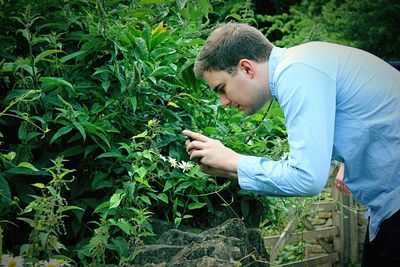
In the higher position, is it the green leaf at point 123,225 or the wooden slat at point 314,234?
the green leaf at point 123,225

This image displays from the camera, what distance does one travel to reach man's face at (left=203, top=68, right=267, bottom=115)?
271 cm

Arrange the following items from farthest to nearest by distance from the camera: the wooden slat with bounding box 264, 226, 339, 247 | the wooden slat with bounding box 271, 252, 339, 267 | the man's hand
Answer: the wooden slat with bounding box 264, 226, 339, 247 < the wooden slat with bounding box 271, 252, 339, 267 < the man's hand

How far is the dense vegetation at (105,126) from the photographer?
3188 mm

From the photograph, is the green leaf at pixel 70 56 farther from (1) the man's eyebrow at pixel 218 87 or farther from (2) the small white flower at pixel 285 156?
(2) the small white flower at pixel 285 156

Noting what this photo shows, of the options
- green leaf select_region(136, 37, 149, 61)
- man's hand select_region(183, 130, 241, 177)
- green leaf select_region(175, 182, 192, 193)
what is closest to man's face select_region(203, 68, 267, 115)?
man's hand select_region(183, 130, 241, 177)

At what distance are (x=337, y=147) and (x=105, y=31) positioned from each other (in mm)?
1445

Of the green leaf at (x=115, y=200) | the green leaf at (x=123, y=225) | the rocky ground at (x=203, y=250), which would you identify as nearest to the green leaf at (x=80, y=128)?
the green leaf at (x=115, y=200)

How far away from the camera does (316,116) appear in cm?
234

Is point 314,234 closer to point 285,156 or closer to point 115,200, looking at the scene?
point 285,156

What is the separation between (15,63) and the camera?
3.27m

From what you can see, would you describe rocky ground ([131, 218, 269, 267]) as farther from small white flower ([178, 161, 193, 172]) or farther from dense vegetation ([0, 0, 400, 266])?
small white flower ([178, 161, 193, 172])

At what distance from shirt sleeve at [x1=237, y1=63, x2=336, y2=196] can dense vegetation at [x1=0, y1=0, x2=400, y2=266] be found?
0.84 meters

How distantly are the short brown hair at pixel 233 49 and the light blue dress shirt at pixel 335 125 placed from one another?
0.07 m

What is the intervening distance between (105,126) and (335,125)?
126 cm
